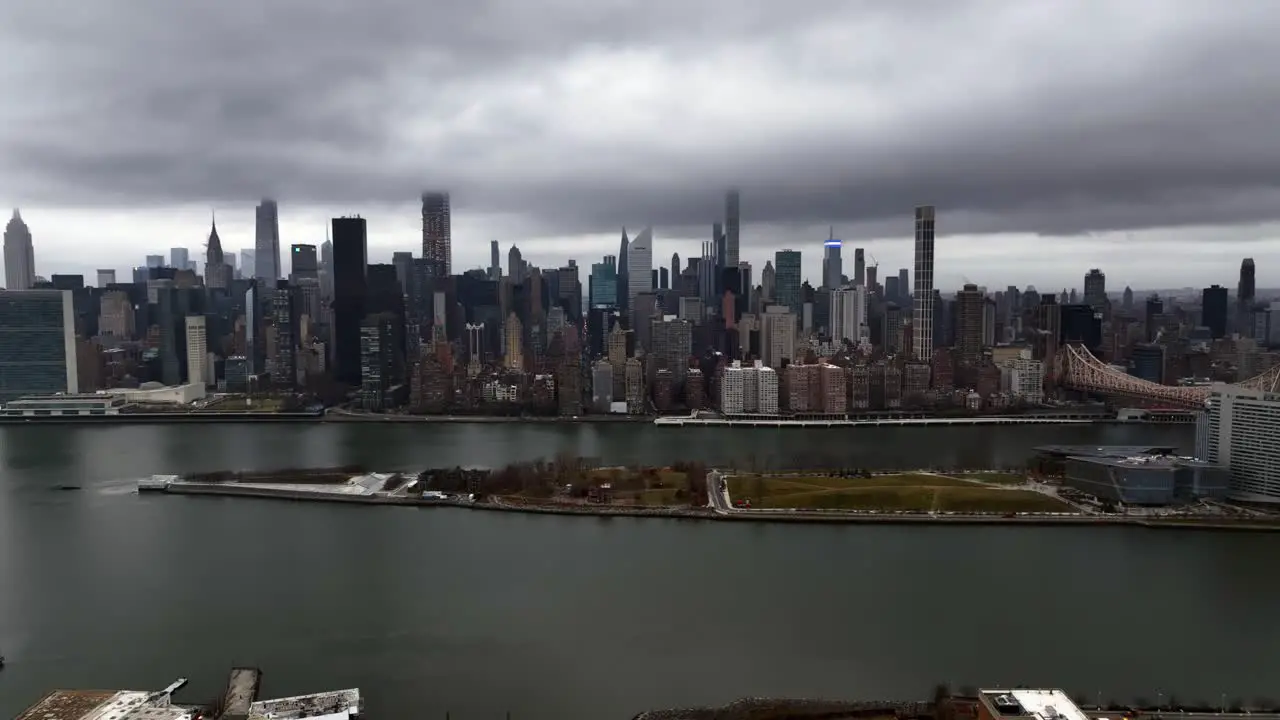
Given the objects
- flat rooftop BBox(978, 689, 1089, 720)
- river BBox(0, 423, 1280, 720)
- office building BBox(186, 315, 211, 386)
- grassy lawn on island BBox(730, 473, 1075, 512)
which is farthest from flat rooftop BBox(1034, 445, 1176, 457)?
office building BBox(186, 315, 211, 386)

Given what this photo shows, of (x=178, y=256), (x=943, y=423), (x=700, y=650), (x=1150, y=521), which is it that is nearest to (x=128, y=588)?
(x=700, y=650)

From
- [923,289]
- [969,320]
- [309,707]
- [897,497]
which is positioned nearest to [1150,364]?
[969,320]

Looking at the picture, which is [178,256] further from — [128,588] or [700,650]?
[700,650]

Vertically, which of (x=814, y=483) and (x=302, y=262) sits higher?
(x=302, y=262)

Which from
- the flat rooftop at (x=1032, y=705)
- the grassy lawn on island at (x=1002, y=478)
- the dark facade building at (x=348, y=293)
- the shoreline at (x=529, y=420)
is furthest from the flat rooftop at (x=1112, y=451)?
the dark facade building at (x=348, y=293)

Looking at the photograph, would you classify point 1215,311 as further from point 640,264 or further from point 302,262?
point 302,262

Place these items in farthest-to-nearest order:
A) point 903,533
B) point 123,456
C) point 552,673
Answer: point 123,456, point 903,533, point 552,673

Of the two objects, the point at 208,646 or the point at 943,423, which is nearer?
the point at 208,646
